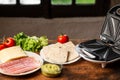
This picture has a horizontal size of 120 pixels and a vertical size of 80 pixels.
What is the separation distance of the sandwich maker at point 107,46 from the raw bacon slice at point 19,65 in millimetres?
296

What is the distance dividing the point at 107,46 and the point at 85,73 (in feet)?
0.81

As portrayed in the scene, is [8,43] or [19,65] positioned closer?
[19,65]

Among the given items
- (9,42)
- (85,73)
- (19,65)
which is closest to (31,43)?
(9,42)

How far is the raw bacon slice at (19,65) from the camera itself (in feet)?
5.92

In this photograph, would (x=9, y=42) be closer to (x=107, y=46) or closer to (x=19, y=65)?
(x=19, y=65)

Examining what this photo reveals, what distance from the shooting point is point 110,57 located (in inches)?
72.1

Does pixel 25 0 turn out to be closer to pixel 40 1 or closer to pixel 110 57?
pixel 40 1

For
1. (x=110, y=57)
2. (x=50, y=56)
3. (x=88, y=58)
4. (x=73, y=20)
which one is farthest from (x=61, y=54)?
(x=73, y=20)

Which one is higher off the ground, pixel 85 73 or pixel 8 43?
pixel 8 43

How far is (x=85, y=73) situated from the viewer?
5.96ft

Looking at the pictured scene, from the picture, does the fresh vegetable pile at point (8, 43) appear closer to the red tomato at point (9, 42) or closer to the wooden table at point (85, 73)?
the red tomato at point (9, 42)

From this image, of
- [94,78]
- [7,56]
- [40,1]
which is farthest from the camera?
[40,1]

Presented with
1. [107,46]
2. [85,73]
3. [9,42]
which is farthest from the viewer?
[9,42]

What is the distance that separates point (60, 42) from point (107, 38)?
34 cm
